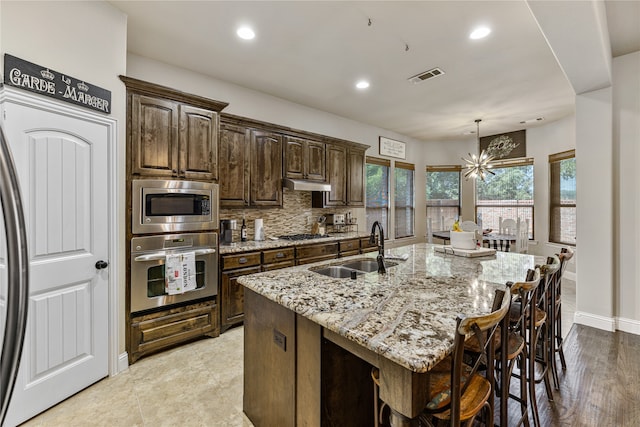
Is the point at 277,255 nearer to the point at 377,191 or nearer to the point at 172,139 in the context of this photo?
the point at 172,139

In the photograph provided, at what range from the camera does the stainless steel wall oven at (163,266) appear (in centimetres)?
256

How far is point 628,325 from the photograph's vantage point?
316 centimetres

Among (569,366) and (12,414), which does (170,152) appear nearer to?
(12,414)

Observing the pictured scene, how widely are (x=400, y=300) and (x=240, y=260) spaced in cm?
221

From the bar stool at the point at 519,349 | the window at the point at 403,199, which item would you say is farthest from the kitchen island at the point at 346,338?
the window at the point at 403,199

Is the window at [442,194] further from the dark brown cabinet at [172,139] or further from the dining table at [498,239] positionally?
the dark brown cabinet at [172,139]

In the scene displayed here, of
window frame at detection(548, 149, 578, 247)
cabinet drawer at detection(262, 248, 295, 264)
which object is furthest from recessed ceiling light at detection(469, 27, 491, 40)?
window frame at detection(548, 149, 578, 247)

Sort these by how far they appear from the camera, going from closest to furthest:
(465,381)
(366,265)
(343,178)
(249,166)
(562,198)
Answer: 1. (465,381)
2. (366,265)
3. (249,166)
4. (343,178)
5. (562,198)

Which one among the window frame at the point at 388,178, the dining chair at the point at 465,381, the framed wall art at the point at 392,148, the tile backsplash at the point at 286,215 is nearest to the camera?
the dining chair at the point at 465,381

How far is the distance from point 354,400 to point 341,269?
980 millimetres

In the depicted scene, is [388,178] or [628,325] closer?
[628,325]

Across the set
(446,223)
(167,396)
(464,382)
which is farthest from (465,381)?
(446,223)

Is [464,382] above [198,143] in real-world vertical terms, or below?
below

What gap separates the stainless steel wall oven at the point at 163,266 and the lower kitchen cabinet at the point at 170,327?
0.10m
